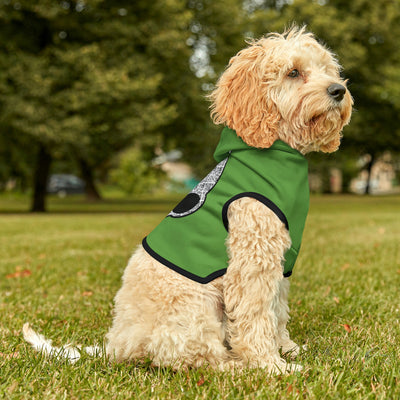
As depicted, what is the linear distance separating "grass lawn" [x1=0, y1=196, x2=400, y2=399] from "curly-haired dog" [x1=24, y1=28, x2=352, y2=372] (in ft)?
0.65

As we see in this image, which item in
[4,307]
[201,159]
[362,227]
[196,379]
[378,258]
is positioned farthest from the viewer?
[201,159]

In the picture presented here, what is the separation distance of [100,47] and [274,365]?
717 inches

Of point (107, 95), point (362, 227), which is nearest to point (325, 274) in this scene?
point (362, 227)

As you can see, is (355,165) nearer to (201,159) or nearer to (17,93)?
(201,159)

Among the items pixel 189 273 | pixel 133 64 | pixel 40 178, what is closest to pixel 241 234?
pixel 189 273

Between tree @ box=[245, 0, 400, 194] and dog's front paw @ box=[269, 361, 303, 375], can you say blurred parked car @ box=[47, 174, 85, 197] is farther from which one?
dog's front paw @ box=[269, 361, 303, 375]

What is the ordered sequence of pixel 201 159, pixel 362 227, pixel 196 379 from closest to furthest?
pixel 196 379
pixel 362 227
pixel 201 159

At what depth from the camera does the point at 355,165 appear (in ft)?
183

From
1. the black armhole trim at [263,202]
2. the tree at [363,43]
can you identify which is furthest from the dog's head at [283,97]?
the tree at [363,43]

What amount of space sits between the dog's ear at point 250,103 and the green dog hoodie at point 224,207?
0.10m

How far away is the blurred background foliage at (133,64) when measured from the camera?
17844 mm

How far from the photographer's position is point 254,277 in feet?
9.61

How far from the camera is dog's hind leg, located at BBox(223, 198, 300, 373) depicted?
115 inches

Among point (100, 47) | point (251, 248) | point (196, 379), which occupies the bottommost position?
point (196, 379)
